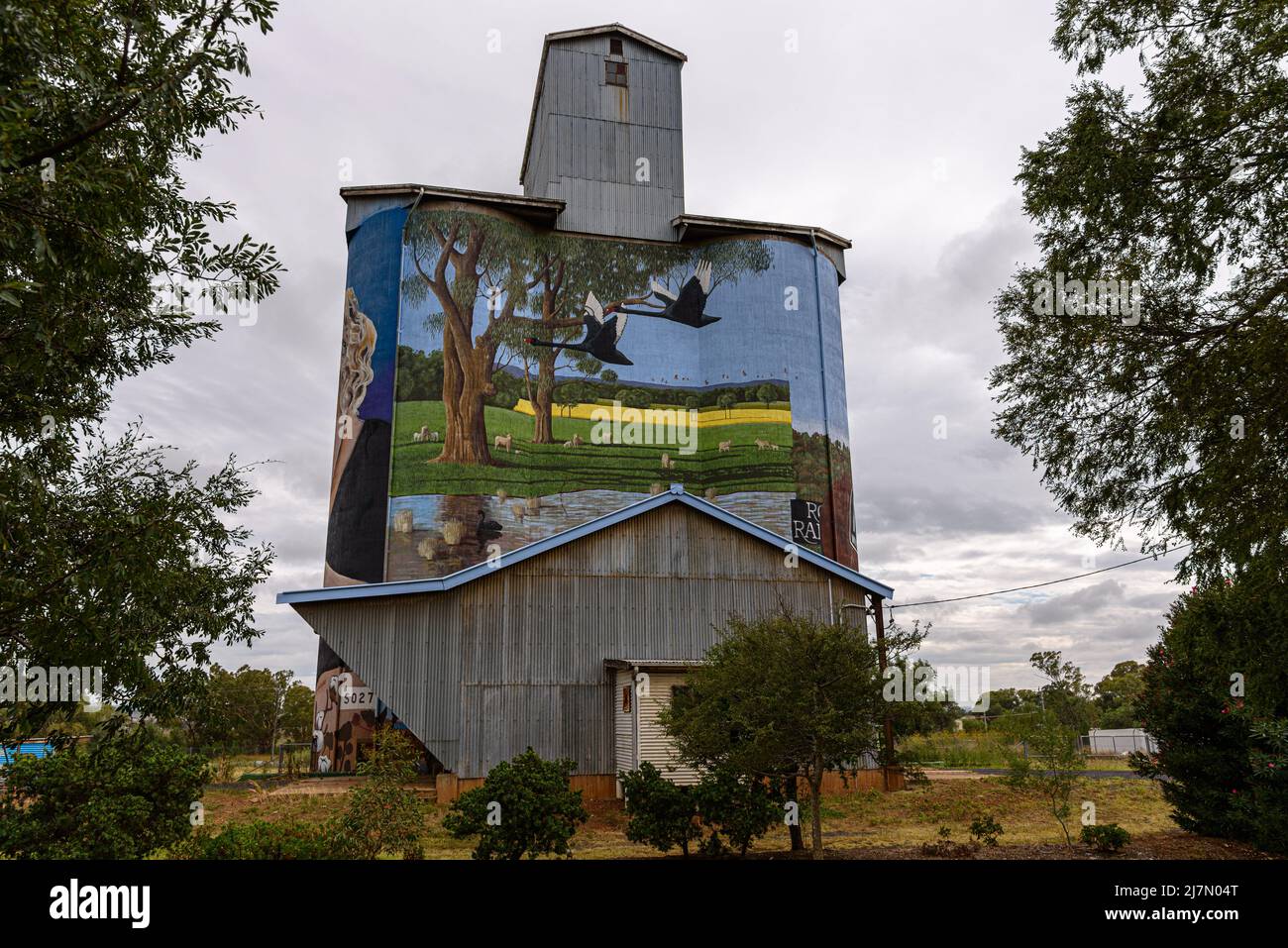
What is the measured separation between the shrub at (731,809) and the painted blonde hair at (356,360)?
2841 cm

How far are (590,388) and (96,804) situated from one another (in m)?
31.4

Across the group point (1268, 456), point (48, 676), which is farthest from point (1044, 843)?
point (48, 676)

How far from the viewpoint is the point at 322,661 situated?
38750 millimetres

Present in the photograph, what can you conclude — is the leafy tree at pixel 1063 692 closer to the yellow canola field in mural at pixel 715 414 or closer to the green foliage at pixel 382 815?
the yellow canola field in mural at pixel 715 414

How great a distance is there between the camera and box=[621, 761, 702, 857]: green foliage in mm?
15414

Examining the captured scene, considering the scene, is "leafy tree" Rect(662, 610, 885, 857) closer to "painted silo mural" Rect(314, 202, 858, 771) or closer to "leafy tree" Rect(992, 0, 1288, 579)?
"leafy tree" Rect(992, 0, 1288, 579)

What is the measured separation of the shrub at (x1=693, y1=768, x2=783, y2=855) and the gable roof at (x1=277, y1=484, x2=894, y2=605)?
9666 millimetres

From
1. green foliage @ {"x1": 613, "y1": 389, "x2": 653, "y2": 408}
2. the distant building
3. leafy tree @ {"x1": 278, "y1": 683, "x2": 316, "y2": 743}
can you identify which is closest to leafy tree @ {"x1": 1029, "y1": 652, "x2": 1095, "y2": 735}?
the distant building

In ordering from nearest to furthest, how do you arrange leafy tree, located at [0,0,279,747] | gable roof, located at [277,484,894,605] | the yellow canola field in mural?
leafy tree, located at [0,0,279,747] → gable roof, located at [277,484,894,605] → the yellow canola field in mural

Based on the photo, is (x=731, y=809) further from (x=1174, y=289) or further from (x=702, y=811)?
(x=1174, y=289)

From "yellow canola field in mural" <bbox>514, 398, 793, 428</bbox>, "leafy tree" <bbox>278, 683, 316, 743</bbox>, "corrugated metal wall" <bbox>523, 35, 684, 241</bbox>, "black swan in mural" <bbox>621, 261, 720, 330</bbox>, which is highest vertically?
"corrugated metal wall" <bbox>523, 35, 684, 241</bbox>

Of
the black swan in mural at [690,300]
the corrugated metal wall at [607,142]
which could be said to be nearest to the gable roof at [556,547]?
the black swan in mural at [690,300]
